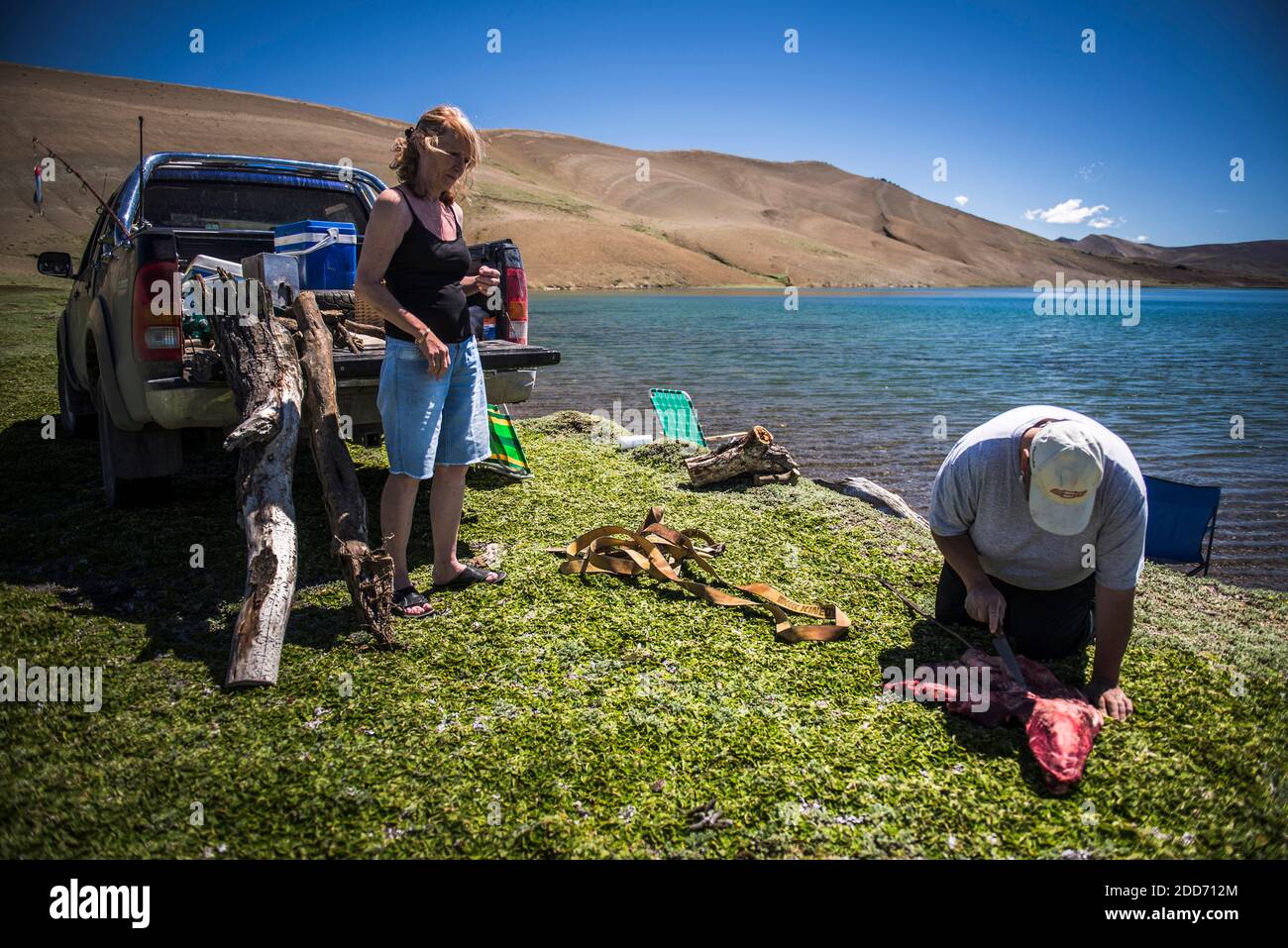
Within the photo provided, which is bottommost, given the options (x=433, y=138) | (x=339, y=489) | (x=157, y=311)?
(x=339, y=489)

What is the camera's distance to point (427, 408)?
376 centimetres

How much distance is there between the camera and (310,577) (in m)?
4.38

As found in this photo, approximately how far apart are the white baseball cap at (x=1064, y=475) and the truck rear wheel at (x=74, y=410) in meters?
8.14

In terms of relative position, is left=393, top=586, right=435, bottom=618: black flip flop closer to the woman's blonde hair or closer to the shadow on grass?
the shadow on grass

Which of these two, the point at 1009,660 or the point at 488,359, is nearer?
the point at 1009,660

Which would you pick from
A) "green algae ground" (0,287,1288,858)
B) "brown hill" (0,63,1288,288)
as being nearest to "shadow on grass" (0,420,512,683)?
"green algae ground" (0,287,1288,858)

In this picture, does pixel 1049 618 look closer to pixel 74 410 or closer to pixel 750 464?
pixel 750 464

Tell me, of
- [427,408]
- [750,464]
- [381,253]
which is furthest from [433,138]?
[750,464]

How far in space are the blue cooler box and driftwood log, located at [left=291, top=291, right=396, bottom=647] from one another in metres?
0.82

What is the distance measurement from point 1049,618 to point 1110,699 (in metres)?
0.48

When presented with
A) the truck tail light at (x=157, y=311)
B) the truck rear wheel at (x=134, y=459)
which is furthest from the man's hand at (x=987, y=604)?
the truck rear wheel at (x=134, y=459)
